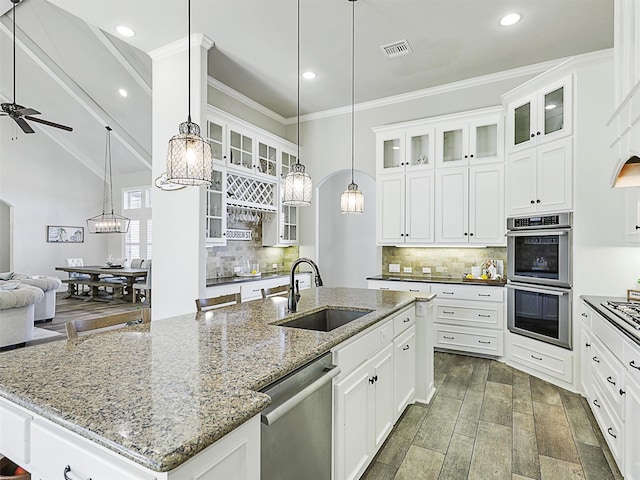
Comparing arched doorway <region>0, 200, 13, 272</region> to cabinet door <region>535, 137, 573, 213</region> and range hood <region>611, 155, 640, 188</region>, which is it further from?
range hood <region>611, 155, 640, 188</region>

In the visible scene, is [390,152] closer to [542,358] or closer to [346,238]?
[346,238]

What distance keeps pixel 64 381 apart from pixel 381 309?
5.91 ft

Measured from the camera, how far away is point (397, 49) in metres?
3.81

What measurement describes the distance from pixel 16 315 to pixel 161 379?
15.9ft

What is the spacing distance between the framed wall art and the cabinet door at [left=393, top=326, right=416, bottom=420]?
10.6 m

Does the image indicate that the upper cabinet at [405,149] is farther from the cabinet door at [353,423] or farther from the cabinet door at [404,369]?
the cabinet door at [353,423]

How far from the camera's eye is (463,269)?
15.5 ft

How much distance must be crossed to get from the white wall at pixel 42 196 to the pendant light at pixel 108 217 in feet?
0.70

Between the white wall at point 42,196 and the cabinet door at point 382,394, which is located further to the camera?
the white wall at point 42,196

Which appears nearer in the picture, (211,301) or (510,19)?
(211,301)

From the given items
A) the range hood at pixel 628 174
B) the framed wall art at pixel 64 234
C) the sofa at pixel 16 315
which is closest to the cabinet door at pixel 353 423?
the range hood at pixel 628 174

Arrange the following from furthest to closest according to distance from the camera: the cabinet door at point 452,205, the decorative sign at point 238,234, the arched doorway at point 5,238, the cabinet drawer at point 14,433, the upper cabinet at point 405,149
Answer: the arched doorway at point 5,238, the decorative sign at point 238,234, the upper cabinet at point 405,149, the cabinet door at point 452,205, the cabinet drawer at point 14,433

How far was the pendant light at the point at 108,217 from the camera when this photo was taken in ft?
31.9

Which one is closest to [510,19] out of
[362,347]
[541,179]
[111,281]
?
[541,179]
